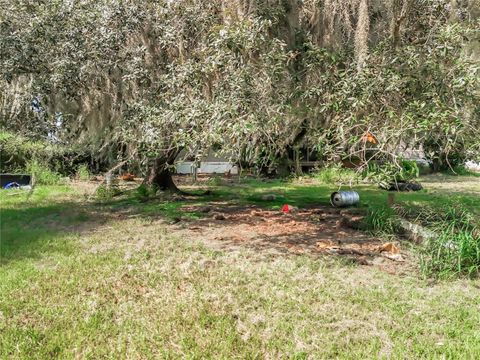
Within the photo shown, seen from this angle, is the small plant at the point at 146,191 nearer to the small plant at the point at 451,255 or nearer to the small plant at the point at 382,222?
the small plant at the point at 382,222

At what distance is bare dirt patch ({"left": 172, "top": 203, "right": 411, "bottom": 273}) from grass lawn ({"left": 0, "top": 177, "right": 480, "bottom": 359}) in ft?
0.95

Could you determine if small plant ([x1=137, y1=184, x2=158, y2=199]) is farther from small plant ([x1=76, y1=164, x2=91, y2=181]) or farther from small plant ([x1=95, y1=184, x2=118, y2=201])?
small plant ([x1=76, y1=164, x2=91, y2=181])

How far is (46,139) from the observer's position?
6707 mm

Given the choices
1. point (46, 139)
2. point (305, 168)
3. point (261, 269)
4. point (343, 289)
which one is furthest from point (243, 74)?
point (305, 168)

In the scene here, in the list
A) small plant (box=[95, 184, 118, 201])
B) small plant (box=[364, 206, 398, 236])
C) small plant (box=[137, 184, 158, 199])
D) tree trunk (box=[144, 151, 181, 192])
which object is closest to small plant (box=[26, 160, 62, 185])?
small plant (box=[95, 184, 118, 201])

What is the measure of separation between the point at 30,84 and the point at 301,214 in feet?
14.8

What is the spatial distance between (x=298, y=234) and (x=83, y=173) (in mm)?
9173

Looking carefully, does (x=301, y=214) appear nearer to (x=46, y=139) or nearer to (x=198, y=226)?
(x=198, y=226)

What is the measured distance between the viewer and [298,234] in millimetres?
5539

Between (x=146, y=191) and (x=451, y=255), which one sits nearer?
(x=451, y=255)

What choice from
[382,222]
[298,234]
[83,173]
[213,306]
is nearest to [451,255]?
[382,222]

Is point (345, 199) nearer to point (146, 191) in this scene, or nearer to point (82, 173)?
point (146, 191)

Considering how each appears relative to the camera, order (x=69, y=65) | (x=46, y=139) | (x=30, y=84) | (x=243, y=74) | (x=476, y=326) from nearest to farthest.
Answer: (x=476, y=326)
(x=243, y=74)
(x=69, y=65)
(x=30, y=84)
(x=46, y=139)

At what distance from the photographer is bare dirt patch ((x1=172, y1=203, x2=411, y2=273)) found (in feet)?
14.8
